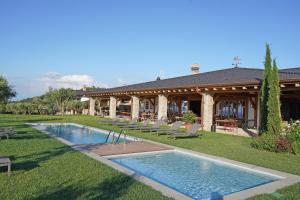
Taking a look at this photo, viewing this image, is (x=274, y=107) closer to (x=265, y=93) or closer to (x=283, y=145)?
(x=265, y=93)

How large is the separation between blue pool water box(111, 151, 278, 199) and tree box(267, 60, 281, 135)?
182 inches

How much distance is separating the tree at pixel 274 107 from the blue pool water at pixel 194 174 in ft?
15.2

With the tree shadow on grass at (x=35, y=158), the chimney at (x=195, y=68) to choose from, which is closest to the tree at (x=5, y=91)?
the chimney at (x=195, y=68)

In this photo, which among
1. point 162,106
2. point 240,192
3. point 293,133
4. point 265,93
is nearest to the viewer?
point 240,192

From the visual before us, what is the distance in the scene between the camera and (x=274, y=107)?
12734 mm

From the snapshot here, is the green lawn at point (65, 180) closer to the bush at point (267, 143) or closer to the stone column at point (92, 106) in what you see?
the bush at point (267, 143)

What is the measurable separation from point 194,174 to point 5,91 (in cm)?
2637

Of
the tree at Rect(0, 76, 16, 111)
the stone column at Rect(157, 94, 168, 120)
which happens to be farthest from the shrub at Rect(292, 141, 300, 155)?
the tree at Rect(0, 76, 16, 111)

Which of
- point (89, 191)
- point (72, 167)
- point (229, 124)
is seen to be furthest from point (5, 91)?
point (89, 191)

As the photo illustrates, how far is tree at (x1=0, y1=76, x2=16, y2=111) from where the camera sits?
28.6m

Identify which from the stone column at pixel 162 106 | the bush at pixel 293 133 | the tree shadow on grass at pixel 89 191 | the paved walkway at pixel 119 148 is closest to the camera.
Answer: the tree shadow on grass at pixel 89 191

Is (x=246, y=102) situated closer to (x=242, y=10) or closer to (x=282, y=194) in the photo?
(x=242, y=10)

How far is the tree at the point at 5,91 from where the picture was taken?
28.6 metres

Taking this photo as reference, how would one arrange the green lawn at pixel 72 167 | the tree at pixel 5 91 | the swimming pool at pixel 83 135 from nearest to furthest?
1. the green lawn at pixel 72 167
2. the swimming pool at pixel 83 135
3. the tree at pixel 5 91
